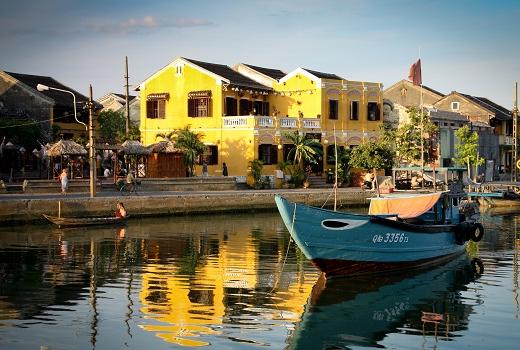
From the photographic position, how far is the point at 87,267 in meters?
22.3

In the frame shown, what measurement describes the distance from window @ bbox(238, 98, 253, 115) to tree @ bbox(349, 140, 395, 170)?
815 centimetres

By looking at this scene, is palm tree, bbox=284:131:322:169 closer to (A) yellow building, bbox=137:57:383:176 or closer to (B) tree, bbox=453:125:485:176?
(A) yellow building, bbox=137:57:383:176

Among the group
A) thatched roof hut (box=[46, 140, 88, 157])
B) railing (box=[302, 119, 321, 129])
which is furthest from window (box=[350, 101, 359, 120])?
thatched roof hut (box=[46, 140, 88, 157])

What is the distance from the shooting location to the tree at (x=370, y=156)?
50312 millimetres

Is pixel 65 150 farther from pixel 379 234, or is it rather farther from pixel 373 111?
pixel 379 234

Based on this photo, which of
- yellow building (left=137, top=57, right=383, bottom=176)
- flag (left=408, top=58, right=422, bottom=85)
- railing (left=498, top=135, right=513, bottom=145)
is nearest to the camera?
flag (left=408, top=58, right=422, bottom=85)

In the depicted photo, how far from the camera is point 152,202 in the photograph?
37.2 meters

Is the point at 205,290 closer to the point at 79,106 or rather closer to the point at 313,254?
the point at 313,254

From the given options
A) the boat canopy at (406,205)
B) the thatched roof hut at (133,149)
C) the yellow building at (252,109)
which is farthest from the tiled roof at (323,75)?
the boat canopy at (406,205)

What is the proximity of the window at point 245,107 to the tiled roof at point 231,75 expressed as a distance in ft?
4.02

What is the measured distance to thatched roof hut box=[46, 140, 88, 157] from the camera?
1607 inches

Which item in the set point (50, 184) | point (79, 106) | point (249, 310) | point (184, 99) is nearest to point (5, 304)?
point (249, 310)

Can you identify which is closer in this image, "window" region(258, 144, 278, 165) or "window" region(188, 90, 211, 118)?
"window" region(258, 144, 278, 165)

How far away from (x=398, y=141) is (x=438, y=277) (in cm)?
3211
